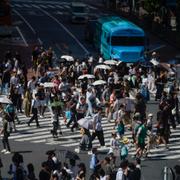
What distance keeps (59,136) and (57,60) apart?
19.8 meters

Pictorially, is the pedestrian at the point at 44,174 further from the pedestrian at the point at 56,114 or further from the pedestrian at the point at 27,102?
the pedestrian at the point at 27,102

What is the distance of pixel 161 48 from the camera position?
62.8 meters

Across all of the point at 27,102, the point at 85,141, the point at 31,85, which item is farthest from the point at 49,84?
the point at 85,141

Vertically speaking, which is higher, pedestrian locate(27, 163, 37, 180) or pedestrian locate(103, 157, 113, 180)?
pedestrian locate(27, 163, 37, 180)

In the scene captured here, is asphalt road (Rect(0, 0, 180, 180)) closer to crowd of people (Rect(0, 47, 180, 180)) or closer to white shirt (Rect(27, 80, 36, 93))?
crowd of people (Rect(0, 47, 180, 180))

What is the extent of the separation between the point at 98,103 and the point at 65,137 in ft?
11.7

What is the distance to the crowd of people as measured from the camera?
30.3 m

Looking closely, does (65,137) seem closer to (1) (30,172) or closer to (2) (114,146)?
(2) (114,146)

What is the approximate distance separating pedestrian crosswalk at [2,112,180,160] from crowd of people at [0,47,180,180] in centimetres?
27

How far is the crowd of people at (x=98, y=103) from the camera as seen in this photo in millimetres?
30328

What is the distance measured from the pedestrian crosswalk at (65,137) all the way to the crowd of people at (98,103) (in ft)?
0.90

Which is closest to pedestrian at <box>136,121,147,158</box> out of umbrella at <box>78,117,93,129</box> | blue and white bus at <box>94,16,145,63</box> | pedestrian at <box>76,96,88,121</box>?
umbrella at <box>78,117,93,129</box>

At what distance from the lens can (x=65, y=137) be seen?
3469cm

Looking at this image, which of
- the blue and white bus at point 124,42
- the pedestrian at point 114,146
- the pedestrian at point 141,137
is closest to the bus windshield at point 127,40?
the blue and white bus at point 124,42
